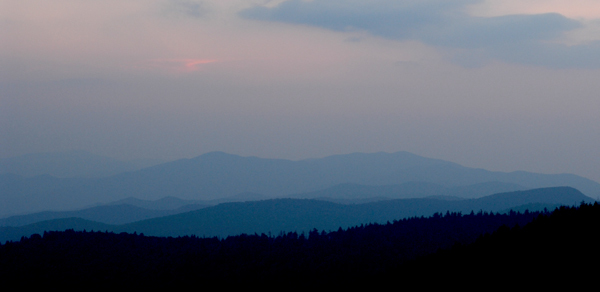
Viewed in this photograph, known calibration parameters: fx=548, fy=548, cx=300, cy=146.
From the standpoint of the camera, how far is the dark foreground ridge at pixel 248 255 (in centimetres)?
10395

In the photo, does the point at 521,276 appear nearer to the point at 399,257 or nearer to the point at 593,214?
the point at 593,214

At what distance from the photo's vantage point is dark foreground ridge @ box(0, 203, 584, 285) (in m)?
104

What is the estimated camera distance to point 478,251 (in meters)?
90.4

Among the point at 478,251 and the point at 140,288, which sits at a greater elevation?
the point at 478,251

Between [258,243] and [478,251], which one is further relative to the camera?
[258,243]

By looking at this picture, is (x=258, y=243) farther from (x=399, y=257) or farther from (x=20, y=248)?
(x=20, y=248)

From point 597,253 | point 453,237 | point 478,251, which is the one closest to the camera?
point 597,253

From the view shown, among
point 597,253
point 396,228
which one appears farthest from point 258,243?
point 597,253

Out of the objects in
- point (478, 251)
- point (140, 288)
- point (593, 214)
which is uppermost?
point (593, 214)

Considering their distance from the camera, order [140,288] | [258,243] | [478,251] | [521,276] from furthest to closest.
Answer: [258,243]
[140,288]
[478,251]
[521,276]

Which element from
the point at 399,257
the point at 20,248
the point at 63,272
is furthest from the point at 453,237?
the point at 20,248

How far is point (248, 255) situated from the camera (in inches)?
4783

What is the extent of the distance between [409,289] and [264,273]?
34.6 meters

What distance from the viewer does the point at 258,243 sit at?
134 m
